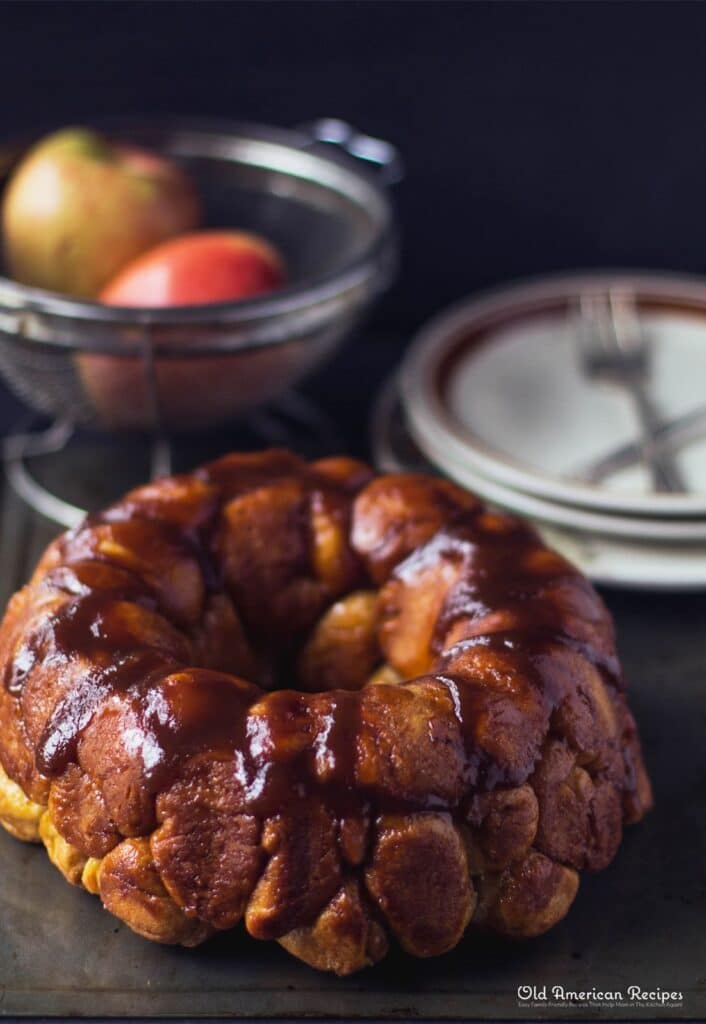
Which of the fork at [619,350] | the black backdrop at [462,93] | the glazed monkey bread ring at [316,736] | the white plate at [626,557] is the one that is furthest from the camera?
the black backdrop at [462,93]

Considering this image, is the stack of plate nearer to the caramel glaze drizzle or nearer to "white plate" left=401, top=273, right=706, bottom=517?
"white plate" left=401, top=273, right=706, bottom=517

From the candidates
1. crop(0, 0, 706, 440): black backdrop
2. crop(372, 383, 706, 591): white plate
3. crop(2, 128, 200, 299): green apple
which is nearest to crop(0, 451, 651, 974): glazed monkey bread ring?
crop(372, 383, 706, 591): white plate

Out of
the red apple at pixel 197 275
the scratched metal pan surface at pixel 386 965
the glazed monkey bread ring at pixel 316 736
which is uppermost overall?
the red apple at pixel 197 275

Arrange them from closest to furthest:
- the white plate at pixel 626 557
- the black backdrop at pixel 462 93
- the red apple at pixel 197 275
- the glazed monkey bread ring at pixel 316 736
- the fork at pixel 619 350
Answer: the glazed monkey bread ring at pixel 316 736, the white plate at pixel 626 557, the red apple at pixel 197 275, the fork at pixel 619 350, the black backdrop at pixel 462 93

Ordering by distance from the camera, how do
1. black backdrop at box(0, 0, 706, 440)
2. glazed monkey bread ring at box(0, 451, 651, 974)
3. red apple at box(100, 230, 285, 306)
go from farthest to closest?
black backdrop at box(0, 0, 706, 440)
red apple at box(100, 230, 285, 306)
glazed monkey bread ring at box(0, 451, 651, 974)

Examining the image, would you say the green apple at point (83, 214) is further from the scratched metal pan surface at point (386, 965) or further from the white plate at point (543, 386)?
the scratched metal pan surface at point (386, 965)

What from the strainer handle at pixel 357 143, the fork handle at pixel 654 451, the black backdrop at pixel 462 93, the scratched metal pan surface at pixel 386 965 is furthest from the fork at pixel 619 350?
the scratched metal pan surface at pixel 386 965
